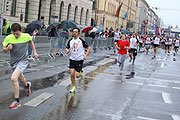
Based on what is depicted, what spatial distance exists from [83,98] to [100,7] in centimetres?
6093

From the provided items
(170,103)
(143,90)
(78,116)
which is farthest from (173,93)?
(78,116)

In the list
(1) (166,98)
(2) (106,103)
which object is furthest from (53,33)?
(2) (106,103)

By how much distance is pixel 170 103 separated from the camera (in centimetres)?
824

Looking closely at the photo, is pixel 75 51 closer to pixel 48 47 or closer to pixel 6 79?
pixel 6 79

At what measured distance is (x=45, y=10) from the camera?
3506 cm

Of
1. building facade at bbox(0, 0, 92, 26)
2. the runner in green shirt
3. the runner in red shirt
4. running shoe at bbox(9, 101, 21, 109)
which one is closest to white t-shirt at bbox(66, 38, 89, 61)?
the runner in green shirt

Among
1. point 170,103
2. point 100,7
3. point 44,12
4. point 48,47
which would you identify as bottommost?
point 170,103

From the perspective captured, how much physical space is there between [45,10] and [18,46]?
28854mm

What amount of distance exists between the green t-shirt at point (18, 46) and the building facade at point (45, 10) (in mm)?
15831

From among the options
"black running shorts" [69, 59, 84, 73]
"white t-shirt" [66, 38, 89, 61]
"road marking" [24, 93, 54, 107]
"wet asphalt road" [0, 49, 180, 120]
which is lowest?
"wet asphalt road" [0, 49, 180, 120]

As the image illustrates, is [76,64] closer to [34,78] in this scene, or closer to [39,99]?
[39,99]

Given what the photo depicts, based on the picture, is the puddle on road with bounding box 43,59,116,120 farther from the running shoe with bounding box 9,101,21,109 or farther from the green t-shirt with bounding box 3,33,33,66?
the green t-shirt with bounding box 3,33,33,66

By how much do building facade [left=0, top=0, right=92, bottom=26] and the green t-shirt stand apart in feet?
51.9

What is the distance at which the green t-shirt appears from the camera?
6.80m
